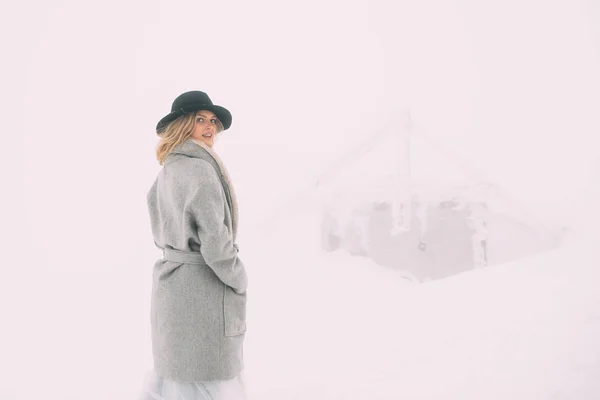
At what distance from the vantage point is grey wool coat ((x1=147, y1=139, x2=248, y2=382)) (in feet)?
5.25

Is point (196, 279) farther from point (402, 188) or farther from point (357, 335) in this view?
point (402, 188)

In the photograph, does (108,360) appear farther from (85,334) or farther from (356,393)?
(356,393)

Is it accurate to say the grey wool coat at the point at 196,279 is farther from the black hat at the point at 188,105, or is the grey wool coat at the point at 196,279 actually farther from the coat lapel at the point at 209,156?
the black hat at the point at 188,105

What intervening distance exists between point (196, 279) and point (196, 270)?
31 millimetres

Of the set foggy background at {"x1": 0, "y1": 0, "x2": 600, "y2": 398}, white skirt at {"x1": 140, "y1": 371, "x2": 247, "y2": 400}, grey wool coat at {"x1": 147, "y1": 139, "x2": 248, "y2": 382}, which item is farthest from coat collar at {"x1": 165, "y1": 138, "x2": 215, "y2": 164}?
foggy background at {"x1": 0, "y1": 0, "x2": 600, "y2": 398}

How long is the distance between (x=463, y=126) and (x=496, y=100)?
2.04 ft

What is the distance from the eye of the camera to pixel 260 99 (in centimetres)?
559

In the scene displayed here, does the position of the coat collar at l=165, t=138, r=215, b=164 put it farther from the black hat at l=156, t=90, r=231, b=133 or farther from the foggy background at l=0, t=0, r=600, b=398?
the foggy background at l=0, t=0, r=600, b=398

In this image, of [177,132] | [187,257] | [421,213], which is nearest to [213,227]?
[187,257]

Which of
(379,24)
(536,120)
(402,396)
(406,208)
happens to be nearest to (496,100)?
(536,120)

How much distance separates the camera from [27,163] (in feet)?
16.1

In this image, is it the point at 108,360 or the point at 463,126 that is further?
the point at 463,126

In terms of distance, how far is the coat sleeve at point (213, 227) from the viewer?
5.12ft

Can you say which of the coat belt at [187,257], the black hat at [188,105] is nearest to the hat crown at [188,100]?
the black hat at [188,105]
